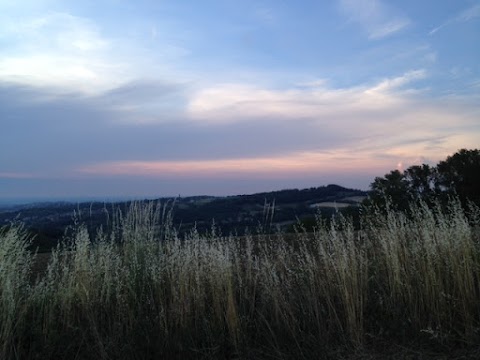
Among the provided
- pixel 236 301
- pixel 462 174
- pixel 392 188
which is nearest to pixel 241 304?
pixel 236 301

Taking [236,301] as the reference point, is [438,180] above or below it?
above

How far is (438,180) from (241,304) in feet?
42.1

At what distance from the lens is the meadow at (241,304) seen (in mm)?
4250

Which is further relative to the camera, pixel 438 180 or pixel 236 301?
pixel 438 180

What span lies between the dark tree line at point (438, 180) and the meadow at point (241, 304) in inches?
341

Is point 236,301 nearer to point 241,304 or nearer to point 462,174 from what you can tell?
point 241,304

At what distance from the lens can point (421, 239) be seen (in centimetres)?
546

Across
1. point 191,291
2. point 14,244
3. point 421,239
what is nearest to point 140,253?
point 191,291

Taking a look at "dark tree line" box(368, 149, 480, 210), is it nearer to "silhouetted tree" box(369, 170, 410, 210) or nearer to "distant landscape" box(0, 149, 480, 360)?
"silhouetted tree" box(369, 170, 410, 210)

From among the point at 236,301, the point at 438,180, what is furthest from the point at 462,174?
the point at 236,301

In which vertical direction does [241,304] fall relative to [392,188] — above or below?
below

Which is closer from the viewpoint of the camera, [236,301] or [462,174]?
[236,301]

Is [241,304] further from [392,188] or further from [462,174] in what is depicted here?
[462,174]

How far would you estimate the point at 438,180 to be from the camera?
50.6 feet
